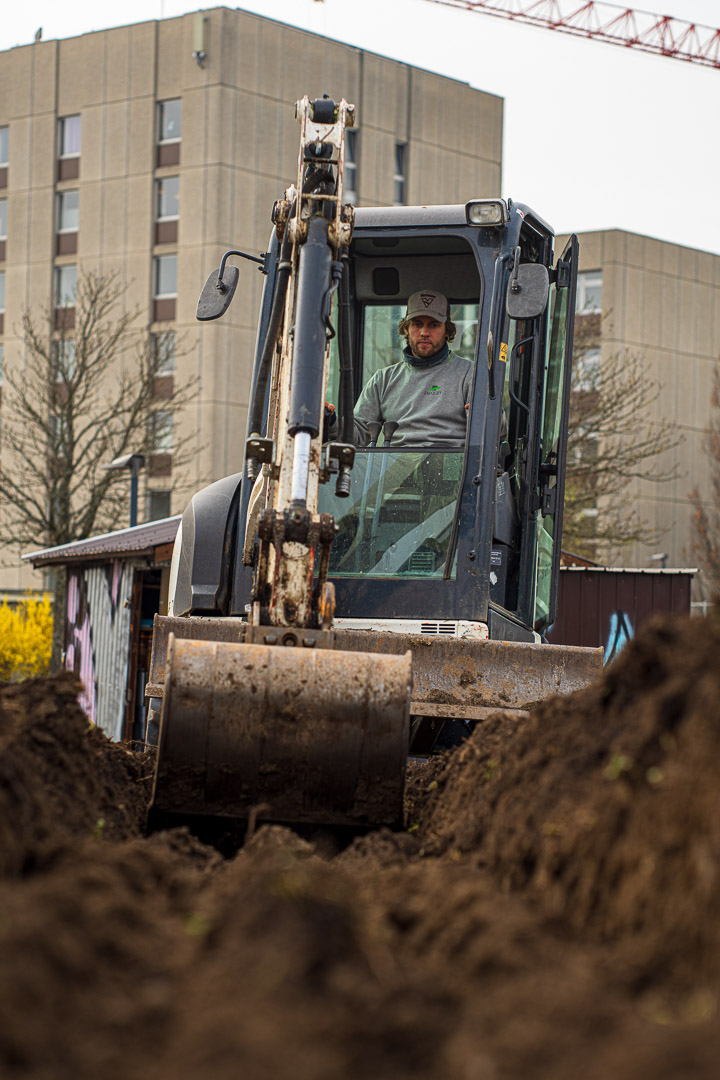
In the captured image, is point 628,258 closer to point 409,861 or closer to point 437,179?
point 437,179

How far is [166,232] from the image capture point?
38.6m

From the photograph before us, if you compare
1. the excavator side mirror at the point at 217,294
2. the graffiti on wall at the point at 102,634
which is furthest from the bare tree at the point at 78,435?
the excavator side mirror at the point at 217,294

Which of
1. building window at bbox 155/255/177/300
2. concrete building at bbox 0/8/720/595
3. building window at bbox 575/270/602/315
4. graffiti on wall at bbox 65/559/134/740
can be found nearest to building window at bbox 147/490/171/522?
concrete building at bbox 0/8/720/595

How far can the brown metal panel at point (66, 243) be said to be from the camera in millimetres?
40188

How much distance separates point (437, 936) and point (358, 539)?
398 cm

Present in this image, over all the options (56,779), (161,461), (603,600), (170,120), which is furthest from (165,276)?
(56,779)

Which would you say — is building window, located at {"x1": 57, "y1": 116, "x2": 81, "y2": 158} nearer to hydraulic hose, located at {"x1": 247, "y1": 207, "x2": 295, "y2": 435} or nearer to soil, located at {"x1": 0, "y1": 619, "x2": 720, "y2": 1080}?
hydraulic hose, located at {"x1": 247, "y1": 207, "x2": 295, "y2": 435}

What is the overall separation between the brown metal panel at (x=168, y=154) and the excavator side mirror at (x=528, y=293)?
33872 mm

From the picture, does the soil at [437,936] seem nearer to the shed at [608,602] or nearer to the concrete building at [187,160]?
the shed at [608,602]

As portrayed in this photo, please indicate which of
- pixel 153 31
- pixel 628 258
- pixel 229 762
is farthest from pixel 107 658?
pixel 628 258

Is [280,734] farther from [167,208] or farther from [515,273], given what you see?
[167,208]

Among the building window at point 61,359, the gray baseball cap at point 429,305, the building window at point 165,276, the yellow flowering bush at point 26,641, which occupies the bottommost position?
the yellow flowering bush at point 26,641

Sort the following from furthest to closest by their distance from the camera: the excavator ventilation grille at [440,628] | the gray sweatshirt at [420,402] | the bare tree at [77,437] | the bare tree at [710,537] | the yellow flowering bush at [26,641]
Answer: the bare tree at [710,537] < the bare tree at [77,437] < the yellow flowering bush at [26,641] < the gray sweatshirt at [420,402] < the excavator ventilation grille at [440,628]

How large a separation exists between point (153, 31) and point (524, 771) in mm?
38351
